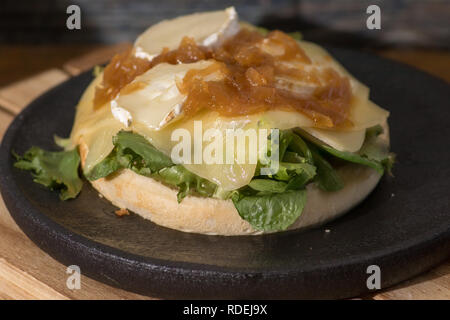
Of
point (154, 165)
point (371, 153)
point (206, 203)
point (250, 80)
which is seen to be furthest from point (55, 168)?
point (371, 153)

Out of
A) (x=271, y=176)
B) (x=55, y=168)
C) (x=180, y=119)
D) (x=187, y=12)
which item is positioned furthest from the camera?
(x=187, y=12)

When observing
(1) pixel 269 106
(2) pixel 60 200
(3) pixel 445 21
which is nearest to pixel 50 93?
(2) pixel 60 200

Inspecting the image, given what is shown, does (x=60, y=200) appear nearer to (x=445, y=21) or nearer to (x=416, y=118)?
(x=416, y=118)

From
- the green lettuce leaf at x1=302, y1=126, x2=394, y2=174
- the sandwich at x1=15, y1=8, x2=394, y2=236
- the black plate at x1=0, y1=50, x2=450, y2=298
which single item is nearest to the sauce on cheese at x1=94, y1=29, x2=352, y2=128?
the sandwich at x1=15, y1=8, x2=394, y2=236

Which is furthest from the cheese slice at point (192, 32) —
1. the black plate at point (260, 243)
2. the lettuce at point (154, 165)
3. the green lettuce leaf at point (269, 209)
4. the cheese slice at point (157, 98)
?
the green lettuce leaf at point (269, 209)

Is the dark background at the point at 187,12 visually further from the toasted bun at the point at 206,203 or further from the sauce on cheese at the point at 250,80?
the toasted bun at the point at 206,203

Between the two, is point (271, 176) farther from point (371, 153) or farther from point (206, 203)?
point (371, 153)

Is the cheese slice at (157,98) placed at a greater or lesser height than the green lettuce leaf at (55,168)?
greater
